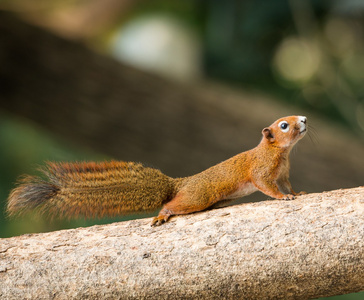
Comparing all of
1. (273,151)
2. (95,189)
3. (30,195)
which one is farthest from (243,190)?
(30,195)

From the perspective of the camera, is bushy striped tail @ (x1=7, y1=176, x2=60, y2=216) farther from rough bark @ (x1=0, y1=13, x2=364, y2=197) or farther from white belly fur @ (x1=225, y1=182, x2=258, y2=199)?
rough bark @ (x1=0, y1=13, x2=364, y2=197)

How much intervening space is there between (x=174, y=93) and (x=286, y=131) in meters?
1.73

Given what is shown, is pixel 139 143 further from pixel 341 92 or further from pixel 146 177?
pixel 146 177

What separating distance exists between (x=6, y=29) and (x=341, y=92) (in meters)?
2.16

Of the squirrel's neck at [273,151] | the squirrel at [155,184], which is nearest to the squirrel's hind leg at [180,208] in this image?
the squirrel at [155,184]

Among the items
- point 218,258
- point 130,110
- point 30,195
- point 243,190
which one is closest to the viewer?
point 218,258

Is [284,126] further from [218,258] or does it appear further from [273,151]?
[218,258]

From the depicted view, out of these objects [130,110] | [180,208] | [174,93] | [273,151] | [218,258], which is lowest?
[218,258]

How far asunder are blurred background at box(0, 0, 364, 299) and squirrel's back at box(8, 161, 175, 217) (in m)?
1.34

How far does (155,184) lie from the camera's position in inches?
54.0

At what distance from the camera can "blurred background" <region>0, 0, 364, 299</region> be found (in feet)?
9.57

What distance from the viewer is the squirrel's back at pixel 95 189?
1.29 m

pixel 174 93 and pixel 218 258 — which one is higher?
pixel 174 93

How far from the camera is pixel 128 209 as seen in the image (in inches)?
53.3
